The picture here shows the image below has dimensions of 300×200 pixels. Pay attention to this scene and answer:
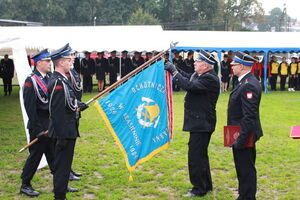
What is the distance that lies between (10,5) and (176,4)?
27.7 meters

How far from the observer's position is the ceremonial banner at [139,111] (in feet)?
18.9

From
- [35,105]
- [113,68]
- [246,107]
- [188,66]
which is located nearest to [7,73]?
[113,68]

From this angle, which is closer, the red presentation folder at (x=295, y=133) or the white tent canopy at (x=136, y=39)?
the red presentation folder at (x=295, y=133)

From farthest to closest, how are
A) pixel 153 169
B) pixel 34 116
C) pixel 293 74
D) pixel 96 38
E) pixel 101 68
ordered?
pixel 293 74 < pixel 101 68 < pixel 96 38 < pixel 153 169 < pixel 34 116

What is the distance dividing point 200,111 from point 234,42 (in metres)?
14.6

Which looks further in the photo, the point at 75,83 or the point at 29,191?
the point at 75,83

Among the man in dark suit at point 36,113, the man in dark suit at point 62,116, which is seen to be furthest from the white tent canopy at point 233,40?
the man in dark suit at point 62,116

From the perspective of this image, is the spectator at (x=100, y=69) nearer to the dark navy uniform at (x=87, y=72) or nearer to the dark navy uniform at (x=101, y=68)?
the dark navy uniform at (x=101, y=68)

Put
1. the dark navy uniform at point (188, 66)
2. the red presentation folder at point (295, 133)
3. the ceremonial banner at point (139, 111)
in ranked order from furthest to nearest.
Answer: the dark navy uniform at point (188, 66), the ceremonial banner at point (139, 111), the red presentation folder at point (295, 133)

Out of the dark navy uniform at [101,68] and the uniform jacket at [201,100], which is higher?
the uniform jacket at [201,100]

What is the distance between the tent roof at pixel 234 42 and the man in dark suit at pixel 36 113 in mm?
13693

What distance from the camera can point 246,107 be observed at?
15.4 feet

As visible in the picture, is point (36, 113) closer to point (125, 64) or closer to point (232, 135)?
point (232, 135)

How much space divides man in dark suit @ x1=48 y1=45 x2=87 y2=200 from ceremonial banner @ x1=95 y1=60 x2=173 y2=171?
2.51ft
